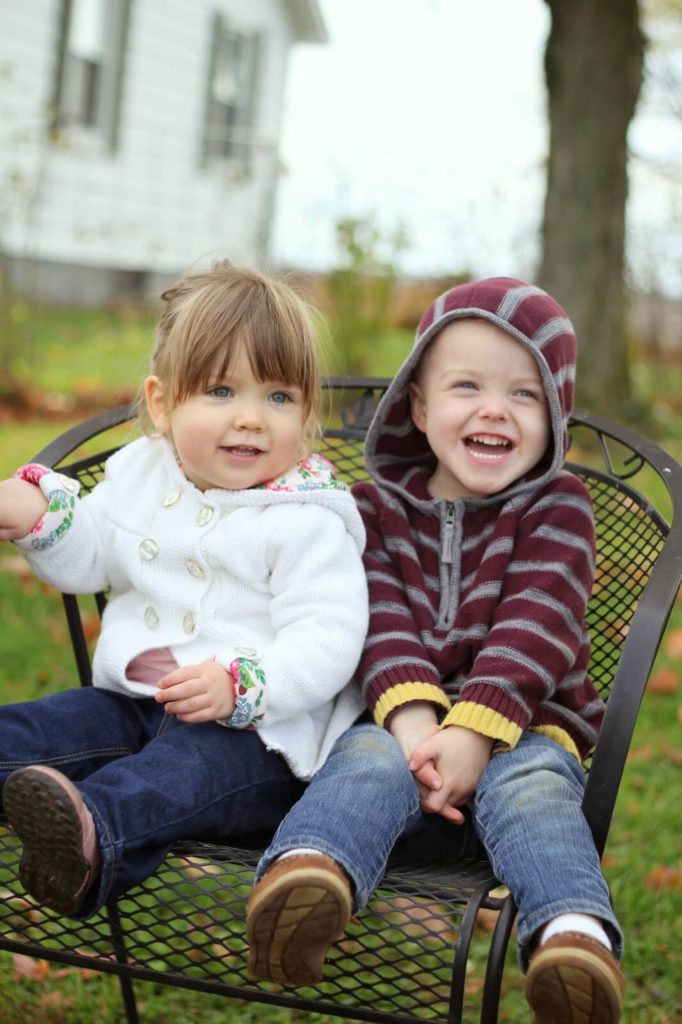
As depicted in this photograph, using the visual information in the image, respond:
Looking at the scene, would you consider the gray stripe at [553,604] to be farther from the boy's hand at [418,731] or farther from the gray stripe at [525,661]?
the boy's hand at [418,731]

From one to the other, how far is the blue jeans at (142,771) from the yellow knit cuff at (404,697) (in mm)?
176

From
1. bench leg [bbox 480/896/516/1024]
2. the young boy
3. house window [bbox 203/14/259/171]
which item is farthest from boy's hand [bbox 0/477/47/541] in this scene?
house window [bbox 203/14/259/171]

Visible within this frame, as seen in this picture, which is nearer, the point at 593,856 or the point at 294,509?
the point at 593,856

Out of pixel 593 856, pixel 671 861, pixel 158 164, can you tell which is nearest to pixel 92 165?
pixel 158 164

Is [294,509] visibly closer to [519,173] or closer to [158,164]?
[519,173]

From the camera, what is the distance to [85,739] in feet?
6.51

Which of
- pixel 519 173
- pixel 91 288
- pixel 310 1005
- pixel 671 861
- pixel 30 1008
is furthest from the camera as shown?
pixel 91 288

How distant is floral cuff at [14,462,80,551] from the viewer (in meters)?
2.13

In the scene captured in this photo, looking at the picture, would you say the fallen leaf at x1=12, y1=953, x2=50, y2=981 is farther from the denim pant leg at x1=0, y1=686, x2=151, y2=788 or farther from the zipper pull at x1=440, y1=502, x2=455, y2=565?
the zipper pull at x1=440, y1=502, x2=455, y2=565

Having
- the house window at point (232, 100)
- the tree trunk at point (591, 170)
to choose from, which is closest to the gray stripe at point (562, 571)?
the tree trunk at point (591, 170)

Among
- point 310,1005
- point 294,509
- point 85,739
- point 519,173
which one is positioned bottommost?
point 310,1005

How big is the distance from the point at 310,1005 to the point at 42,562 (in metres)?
0.93

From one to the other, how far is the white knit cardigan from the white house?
7875mm

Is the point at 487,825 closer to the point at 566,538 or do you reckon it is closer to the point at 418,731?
the point at 418,731
